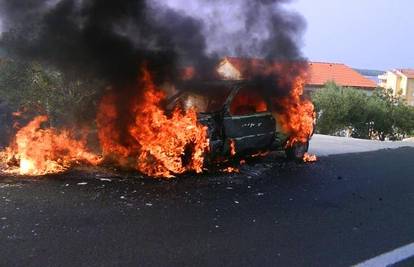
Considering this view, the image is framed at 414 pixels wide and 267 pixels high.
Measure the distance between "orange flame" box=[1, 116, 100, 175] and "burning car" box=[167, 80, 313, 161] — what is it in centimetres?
A: 199

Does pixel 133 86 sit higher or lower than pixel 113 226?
higher

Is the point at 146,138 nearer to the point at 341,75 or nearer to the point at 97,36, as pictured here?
the point at 97,36

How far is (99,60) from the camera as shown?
9695 millimetres

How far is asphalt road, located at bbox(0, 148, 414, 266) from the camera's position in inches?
177

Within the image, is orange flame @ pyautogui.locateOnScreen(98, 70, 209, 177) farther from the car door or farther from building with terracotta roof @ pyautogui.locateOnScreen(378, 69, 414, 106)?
building with terracotta roof @ pyautogui.locateOnScreen(378, 69, 414, 106)

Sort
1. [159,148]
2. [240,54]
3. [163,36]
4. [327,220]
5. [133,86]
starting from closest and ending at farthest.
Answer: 1. [327,220]
2. [159,148]
3. [133,86]
4. [163,36]
5. [240,54]

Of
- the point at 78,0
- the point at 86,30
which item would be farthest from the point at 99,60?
the point at 78,0

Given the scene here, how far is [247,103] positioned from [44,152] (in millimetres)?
4100

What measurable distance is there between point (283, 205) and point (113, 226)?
2.54 metres

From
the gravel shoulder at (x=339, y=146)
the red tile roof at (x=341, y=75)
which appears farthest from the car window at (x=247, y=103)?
the red tile roof at (x=341, y=75)

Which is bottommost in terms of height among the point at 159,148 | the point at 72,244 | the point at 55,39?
the point at 72,244

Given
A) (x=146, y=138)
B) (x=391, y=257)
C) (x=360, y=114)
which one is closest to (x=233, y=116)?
(x=146, y=138)

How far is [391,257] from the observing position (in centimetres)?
Answer: 473

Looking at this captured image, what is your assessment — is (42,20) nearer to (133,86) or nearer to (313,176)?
(133,86)
